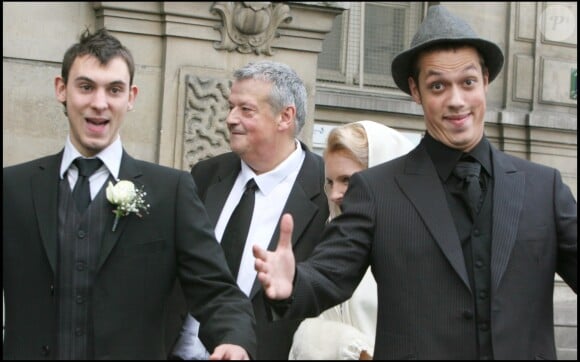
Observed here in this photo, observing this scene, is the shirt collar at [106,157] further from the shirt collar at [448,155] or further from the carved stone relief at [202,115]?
the carved stone relief at [202,115]

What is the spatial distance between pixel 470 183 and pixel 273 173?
4.72 ft

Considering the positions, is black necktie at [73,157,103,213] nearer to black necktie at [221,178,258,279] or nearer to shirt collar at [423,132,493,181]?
black necktie at [221,178,258,279]

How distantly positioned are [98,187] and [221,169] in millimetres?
1336

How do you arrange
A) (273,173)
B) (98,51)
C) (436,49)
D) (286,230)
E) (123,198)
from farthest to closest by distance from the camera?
(273,173)
(98,51)
(436,49)
(123,198)
(286,230)

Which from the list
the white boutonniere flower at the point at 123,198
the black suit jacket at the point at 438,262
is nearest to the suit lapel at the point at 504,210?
the black suit jacket at the point at 438,262

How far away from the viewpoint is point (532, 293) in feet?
14.2

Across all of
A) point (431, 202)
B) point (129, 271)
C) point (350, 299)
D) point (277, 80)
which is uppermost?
point (277, 80)

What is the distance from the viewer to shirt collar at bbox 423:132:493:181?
453cm

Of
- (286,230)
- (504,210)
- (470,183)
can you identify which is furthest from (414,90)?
(286,230)

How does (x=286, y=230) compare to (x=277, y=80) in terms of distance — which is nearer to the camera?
(x=286, y=230)

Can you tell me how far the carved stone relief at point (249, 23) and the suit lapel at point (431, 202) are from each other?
3762 mm

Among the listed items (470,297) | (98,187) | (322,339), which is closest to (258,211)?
(322,339)

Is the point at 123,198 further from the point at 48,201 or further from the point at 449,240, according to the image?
the point at 449,240

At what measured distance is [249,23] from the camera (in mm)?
8242
